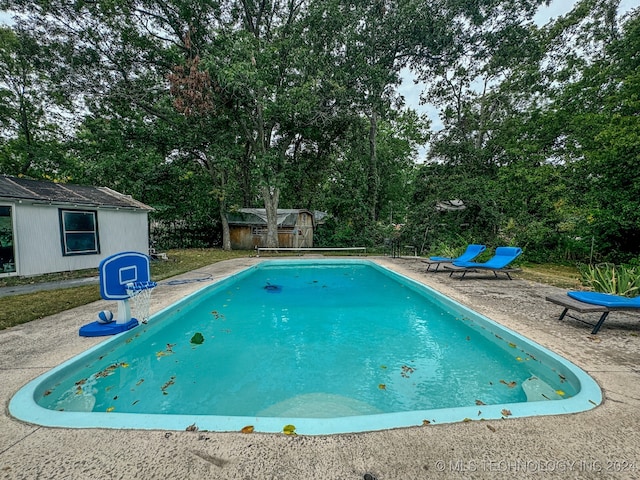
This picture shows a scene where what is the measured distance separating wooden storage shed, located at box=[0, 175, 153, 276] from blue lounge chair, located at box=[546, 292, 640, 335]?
1181 centimetres

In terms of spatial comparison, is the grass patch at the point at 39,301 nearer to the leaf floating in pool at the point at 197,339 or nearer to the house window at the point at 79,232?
the house window at the point at 79,232

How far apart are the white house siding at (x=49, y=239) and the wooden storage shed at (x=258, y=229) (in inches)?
320

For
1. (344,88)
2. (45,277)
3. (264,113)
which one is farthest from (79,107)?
(344,88)

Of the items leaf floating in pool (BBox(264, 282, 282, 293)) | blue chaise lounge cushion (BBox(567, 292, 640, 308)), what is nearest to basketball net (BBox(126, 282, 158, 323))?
leaf floating in pool (BBox(264, 282, 282, 293))

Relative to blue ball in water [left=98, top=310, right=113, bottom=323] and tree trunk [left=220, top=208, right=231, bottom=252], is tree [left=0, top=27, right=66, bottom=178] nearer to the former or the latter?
tree trunk [left=220, top=208, right=231, bottom=252]

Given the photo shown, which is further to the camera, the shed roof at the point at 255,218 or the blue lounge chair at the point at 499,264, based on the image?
the shed roof at the point at 255,218

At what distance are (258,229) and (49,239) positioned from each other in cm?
1083

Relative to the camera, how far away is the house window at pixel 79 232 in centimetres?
843

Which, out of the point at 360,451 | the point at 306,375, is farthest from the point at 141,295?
the point at 360,451

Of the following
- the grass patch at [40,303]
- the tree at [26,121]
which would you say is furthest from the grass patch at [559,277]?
the tree at [26,121]

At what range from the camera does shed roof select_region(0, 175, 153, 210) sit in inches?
290

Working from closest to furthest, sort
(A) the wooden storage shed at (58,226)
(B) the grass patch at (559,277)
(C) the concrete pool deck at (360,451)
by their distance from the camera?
1. (C) the concrete pool deck at (360,451)
2. (B) the grass patch at (559,277)
3. (A) the wooden storage shed at (58,226)

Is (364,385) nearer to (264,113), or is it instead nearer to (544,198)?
(544,198)

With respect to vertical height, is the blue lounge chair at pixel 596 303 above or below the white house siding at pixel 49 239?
below
